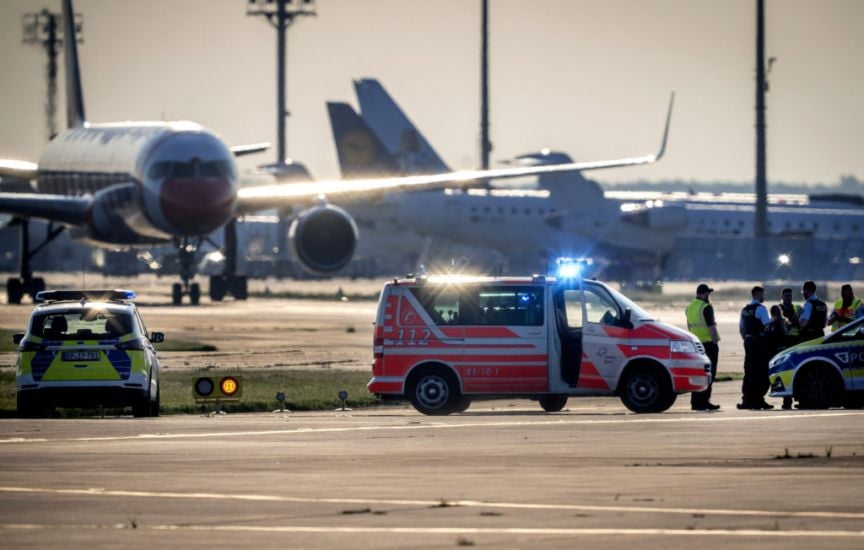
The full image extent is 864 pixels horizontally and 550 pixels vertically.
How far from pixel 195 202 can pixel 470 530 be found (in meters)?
37.3

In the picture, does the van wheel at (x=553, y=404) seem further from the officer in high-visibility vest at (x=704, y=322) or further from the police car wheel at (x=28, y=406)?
the police car wheel at (x=28, y=406)

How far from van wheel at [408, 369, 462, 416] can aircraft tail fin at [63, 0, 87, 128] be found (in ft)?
117

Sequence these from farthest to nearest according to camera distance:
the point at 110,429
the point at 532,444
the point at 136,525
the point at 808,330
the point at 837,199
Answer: the point at 837,199 < the point at 808,330 < the point at 110,429 < the point at 532,444 < the point at 136,525

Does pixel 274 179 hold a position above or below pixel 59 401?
above

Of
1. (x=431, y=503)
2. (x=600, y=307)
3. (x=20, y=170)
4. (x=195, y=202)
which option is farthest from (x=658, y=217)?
(x=431, y=503)

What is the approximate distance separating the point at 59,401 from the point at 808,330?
10.0 meters

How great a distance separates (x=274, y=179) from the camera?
223 feet

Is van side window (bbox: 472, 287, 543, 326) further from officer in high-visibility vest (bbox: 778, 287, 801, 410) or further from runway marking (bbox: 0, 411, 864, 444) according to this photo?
officer in high-visibility vest (bbox: 778, 287, 801, 410)

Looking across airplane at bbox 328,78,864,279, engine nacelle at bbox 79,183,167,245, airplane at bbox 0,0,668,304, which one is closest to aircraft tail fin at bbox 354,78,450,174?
airplane at bbox 328,78,864,279

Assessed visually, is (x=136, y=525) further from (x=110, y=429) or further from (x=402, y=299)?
(x=402, y=299)

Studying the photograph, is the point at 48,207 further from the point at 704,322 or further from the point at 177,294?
the point at 704,322

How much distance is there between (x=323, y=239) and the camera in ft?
175

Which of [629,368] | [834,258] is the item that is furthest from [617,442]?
[834,258]

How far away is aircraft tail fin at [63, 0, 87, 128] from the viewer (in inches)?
2245
